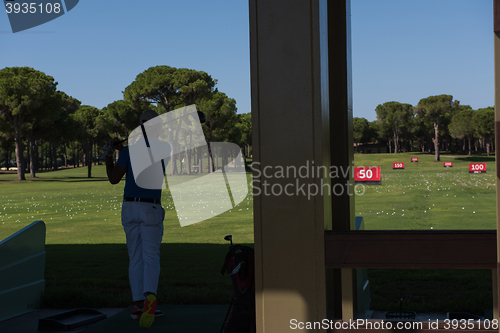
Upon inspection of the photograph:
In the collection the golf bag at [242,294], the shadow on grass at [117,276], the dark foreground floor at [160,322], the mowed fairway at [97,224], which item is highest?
the golf bag at [242,294]

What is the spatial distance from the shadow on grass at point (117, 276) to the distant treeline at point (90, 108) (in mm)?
33341

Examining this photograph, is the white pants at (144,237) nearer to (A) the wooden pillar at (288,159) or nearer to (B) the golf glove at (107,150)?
(B) the golf glove at (107,150)

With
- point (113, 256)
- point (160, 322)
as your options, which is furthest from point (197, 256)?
point (160, 322)

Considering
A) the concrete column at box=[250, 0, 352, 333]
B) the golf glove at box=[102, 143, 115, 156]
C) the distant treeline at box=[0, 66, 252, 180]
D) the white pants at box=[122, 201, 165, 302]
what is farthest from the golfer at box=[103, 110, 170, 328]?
the distant treeline at box=[0, 66, 252, 180]

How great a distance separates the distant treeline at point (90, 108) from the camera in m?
38.8

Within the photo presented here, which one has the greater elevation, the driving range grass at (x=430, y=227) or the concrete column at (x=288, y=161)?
the concrete column at (x=288, y=161)

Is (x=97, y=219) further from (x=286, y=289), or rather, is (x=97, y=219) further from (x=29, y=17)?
(x=286, y=289)

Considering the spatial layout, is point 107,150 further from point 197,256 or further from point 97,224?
point 97,224

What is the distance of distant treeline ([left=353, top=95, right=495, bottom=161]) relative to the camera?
72500mm

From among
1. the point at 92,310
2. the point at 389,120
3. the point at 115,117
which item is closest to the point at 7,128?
the point at 115,117

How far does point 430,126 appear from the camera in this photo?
78.4 meters

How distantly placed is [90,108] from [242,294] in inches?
2031


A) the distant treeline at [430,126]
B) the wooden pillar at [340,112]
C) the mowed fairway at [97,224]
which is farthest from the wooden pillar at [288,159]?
the distant treeline at [430,126]

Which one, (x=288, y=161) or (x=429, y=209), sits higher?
(x=288, y=161)
